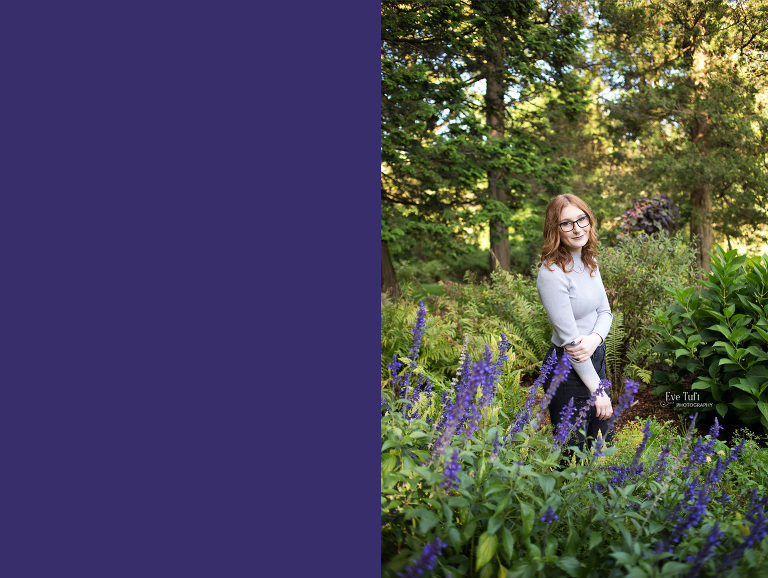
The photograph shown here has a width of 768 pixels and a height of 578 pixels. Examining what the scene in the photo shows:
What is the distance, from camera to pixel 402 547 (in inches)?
68.8

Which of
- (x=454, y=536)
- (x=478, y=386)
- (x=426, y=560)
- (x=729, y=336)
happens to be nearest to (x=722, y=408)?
(x=729, y=336)

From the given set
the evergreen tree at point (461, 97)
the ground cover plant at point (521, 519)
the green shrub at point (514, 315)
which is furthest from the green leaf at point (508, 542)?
the evergreen tree at point (461, 97)

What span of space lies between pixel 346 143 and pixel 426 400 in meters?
1.36

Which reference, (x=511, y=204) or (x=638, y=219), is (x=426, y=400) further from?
(x=511, y=204)

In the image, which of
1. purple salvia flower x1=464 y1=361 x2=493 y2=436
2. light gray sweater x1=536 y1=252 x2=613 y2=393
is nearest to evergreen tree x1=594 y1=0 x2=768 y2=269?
light gray sweater x1=536 y1=252 x2=613 y2=393

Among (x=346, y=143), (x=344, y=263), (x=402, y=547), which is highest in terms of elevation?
(x=346, y=143)

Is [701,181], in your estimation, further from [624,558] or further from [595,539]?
[624,558]

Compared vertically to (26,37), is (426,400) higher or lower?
lower

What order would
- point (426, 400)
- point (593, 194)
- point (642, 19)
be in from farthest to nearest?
point (593, 194) → point (642, 19) → point (426, 400)

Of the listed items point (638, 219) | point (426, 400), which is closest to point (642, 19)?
point (638, 219)

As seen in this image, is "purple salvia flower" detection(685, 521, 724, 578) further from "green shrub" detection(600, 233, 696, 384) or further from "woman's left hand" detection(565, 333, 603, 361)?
"green shrub" detection(600, 233, 696, 384)

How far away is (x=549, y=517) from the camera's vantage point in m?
1.65

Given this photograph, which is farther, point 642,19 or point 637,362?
point 642,19

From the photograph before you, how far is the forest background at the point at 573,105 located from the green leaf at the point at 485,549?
508 cm
